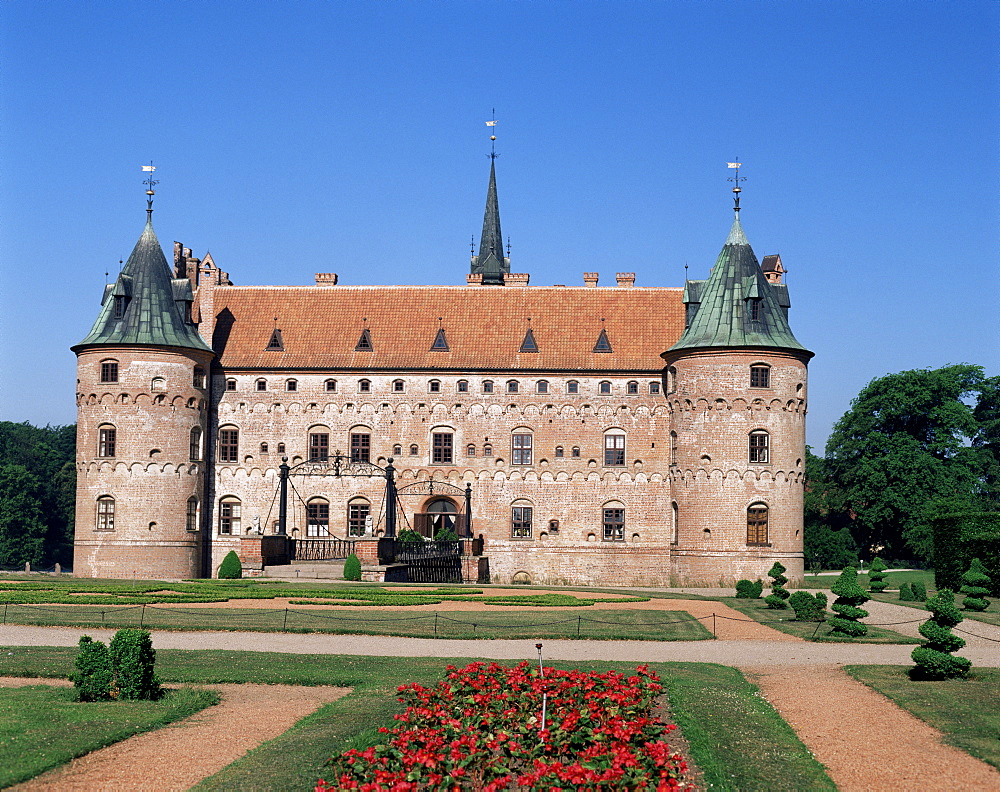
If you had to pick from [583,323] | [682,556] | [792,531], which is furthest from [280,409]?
[792,531]

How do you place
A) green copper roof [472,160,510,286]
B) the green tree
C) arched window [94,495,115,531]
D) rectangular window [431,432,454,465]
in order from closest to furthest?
arched window [94,495,115,531] < rectangular window [431,432,454,465] < the green tree < green copper roof [472,160,510,286]

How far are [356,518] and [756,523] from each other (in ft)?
60.2

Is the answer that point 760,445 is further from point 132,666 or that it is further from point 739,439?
point 132,666

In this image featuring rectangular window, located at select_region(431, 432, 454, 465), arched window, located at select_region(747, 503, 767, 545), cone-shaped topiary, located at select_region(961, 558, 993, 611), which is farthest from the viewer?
rectangular window, located at select_region(431, 432, 454, 465)

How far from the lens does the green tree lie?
208 ft

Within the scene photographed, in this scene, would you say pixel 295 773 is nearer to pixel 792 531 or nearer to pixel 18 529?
pixel 792 531

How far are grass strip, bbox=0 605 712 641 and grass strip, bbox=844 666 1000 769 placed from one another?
21.8 ft

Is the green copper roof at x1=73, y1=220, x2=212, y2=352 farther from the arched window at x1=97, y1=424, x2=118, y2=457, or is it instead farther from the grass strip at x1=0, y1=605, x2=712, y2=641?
the grass strip at x1=0, y1=605, x2=712, y2=641

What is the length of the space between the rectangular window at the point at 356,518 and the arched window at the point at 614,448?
11.4 m

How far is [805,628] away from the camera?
29.6 meters

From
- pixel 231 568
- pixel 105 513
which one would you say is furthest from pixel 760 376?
pixel 105 513

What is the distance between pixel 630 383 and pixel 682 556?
341 inches

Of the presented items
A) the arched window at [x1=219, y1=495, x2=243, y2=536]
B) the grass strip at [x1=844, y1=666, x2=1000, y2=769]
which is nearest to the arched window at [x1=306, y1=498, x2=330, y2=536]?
the arched window at [x1=219, y1=495, x2=243, y2=536]

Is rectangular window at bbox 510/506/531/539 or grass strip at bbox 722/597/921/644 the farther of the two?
rectangular window at bbox 510/506/531/539
